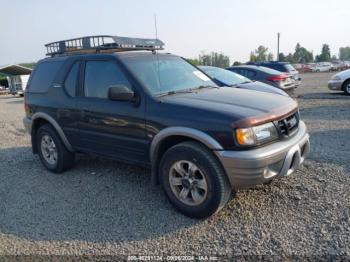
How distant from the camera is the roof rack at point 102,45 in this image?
482 centimetres

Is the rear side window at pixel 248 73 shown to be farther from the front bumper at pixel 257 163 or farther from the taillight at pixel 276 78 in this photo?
the front bumper at pixel 257 163

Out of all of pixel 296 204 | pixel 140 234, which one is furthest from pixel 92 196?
pixel 296 204

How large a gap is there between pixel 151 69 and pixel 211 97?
931 millimetres

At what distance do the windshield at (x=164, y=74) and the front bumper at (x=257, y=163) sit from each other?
1247mm

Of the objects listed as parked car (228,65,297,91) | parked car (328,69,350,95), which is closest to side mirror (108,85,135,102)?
parked car (228,65,297,91)

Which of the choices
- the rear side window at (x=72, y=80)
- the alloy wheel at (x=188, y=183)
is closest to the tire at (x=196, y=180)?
the alloy wheel at (x=188, y=183)

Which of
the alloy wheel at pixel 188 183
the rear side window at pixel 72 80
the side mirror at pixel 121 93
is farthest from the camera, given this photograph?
the rear side window at pixel 72 80

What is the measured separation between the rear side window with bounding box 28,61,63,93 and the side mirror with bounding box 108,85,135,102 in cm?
168

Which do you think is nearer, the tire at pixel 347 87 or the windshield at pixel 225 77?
the windshield at pixel 225 77

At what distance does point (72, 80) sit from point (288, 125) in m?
3.07

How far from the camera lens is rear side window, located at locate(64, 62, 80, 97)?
4.75 m

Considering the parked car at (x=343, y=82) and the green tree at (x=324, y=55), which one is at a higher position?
the green tree at (x=324, y=55)

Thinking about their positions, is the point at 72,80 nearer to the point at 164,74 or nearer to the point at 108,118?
the point at 108,118

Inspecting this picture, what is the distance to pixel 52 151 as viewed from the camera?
5.31 metres
